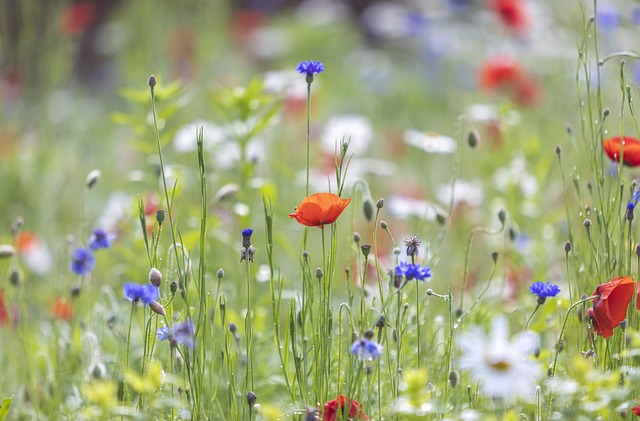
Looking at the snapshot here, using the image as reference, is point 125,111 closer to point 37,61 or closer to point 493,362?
point 37,61

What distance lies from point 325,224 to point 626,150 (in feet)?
1.74

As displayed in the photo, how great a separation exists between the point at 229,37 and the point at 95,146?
186 centimetres

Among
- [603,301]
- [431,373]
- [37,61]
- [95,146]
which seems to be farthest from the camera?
[95,146]

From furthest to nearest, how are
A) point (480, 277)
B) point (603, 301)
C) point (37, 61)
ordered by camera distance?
point (37, 61) → point (480, 277) → point (603, 301)

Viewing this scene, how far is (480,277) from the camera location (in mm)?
2791

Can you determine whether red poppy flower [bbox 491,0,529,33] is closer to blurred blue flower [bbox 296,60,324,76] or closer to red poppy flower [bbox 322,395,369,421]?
blurred blue flower [bbox 296,60,324,76]

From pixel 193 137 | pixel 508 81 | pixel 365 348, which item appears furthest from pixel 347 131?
pixel 365 348

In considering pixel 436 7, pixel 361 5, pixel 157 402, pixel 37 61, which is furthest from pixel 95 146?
pixel 361 5

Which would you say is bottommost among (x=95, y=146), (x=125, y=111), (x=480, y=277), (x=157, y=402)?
(x=157, y=402)

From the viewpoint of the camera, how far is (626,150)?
150 centimetres

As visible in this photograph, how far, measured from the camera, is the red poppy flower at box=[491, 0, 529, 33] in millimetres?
3521

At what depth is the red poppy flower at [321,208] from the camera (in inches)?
52.2

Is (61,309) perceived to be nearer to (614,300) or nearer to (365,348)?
(365,348)

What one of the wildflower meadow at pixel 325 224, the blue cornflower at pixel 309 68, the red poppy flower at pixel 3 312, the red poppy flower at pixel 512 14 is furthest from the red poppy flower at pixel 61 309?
the red poppy flower at pixel 512 14
